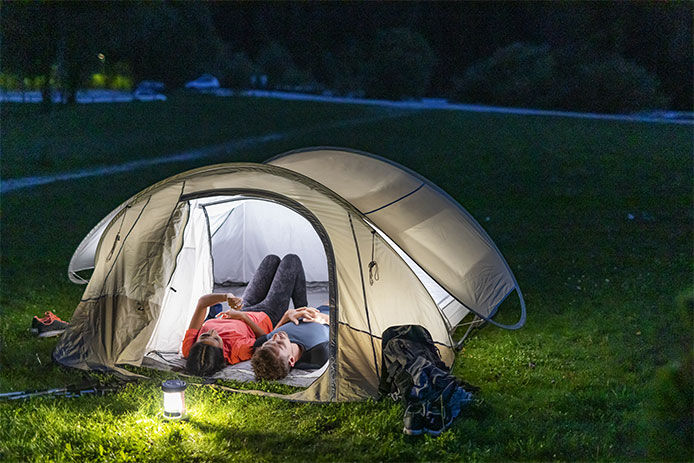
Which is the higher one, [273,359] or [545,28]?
[545,28]

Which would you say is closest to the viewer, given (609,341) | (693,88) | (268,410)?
(268,410)

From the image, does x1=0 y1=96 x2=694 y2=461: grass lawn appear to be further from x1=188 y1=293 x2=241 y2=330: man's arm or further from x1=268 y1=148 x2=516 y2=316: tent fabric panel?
x1=268 y1=148 x2=516 y2=316: tent fabric panel

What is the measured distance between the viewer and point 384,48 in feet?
103

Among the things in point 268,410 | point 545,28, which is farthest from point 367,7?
point 268,410

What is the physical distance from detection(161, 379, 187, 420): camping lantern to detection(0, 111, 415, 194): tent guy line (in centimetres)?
1049

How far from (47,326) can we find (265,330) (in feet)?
6.59

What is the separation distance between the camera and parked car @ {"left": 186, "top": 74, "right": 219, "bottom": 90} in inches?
1382

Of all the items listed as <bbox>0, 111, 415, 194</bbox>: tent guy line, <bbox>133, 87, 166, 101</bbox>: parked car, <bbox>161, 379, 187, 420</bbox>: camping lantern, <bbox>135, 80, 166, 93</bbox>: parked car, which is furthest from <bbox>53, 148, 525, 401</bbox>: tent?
<bbox>135, 80, 166, 93</bbox>: parked car

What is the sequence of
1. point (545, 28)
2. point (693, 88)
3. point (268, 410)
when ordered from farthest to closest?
point (545, 28), point (693, 88), point (268, 410)

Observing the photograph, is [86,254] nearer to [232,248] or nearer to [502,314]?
[232,248]

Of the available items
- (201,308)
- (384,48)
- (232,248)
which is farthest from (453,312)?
(384,48)

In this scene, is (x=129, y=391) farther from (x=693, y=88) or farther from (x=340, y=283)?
(x=693, y=88)

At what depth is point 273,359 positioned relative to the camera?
5.11 meters

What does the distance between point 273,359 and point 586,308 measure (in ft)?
12.0
